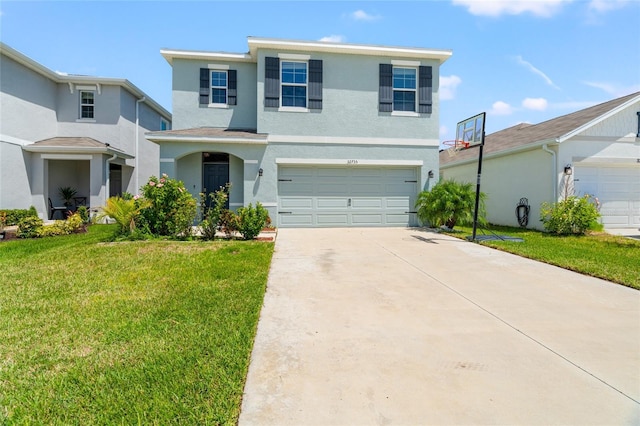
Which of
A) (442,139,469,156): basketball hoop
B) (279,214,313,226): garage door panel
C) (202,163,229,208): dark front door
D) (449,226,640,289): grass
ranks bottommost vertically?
(449,226,640,289): grass

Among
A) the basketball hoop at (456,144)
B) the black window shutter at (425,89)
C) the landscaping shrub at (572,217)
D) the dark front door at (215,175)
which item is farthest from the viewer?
the dark front door at (215,175)

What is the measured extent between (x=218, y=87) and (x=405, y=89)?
699 centimetres

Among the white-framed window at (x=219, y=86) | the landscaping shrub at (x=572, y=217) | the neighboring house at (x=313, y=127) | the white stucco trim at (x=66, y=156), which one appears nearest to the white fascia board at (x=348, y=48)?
the neighboring house at (x=313, y=127)

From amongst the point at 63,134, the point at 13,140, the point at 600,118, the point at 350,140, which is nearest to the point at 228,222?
the point at 350,140

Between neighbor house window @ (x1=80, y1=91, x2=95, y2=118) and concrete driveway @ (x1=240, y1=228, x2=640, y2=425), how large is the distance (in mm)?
14586

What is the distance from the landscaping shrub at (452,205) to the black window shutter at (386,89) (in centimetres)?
347

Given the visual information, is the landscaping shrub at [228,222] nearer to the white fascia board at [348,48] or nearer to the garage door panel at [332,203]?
the garage door panel at [332,203]

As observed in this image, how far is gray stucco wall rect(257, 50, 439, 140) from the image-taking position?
11516mm

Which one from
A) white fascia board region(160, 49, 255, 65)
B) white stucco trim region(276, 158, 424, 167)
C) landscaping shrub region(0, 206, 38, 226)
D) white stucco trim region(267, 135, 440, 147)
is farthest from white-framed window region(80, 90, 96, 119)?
white stucco trim region(276, 158, 424, 167)

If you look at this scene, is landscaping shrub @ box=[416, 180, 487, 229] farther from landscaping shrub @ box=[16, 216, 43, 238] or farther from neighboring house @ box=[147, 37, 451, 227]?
landscaping shrub @ box=[16, 216, 43, 238]

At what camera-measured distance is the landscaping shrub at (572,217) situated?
10297 mm

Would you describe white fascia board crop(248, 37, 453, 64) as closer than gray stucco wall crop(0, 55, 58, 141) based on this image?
Yes

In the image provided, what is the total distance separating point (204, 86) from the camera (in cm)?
1215

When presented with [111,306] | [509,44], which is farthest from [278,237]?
[509,44]
